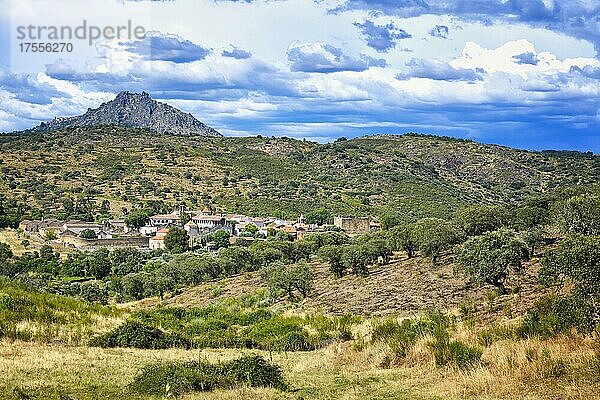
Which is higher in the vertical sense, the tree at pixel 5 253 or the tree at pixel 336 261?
the tree at pixel 336 261

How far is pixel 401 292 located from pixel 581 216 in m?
8.48

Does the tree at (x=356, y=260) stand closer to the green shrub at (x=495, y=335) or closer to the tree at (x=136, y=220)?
the green shrub at (x=495, y=335)

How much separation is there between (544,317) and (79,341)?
11.1 metres

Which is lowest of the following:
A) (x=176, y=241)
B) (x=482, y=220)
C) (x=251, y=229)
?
(x=176, y=241)

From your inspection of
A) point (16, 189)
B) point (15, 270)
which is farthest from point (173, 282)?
point (16, 189)

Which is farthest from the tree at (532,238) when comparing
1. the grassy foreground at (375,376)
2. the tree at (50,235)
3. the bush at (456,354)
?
the tree at (50,235)

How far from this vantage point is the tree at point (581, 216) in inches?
1065

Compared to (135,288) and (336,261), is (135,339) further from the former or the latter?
(135,288)

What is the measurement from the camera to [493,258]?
2380cm

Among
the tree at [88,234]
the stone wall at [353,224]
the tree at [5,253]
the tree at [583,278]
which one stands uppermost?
the tree at [583,278]

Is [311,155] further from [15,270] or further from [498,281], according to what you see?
[498,281]

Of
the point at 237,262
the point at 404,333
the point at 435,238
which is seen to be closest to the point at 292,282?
the point at 435,238

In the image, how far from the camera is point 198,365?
40.0 ft

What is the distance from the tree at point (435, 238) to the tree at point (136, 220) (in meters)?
67.8
